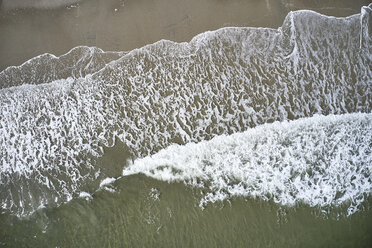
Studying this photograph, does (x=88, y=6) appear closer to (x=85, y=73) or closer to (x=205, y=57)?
(x=85, y=73)

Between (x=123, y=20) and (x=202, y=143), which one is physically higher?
(x=123, y=20)

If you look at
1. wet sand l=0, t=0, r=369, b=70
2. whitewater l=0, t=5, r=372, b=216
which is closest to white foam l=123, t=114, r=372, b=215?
whitewater l=0, t=5, r=372, b=216

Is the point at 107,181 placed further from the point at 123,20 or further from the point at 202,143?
the point at 123,20

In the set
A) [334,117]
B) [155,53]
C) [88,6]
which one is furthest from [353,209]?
[88,6]

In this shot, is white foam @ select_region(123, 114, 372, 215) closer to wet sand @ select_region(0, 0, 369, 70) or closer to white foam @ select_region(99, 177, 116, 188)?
white foam @ select_region(99, 177, 116, 188)

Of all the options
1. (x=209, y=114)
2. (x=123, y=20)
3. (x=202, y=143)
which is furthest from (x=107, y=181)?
(x=123, y=20)

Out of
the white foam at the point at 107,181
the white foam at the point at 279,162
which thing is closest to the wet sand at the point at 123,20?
the white foam at the point at 279,162

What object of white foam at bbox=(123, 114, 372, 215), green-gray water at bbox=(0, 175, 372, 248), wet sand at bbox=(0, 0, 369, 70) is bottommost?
green-gray water at bbox=(0, 175, 372, 248)
